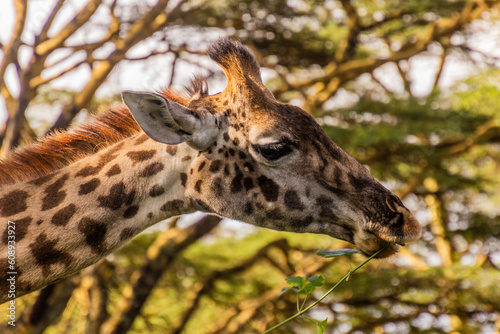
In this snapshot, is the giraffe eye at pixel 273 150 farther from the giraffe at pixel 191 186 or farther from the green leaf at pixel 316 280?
the green leaf at pixel 316 280

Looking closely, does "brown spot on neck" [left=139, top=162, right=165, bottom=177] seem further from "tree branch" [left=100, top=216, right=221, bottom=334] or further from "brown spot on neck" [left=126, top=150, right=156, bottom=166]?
"tree branch" [left=100, top=216, right=221, bottom=334]

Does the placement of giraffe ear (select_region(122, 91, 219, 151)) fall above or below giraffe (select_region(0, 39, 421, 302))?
above

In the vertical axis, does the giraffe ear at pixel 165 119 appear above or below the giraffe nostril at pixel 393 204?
above

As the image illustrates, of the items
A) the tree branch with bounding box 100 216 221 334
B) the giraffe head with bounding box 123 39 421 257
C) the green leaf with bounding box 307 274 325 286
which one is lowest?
the tree branch with bounding box 100 216 221 334

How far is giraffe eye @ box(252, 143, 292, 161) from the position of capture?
371 centimetres

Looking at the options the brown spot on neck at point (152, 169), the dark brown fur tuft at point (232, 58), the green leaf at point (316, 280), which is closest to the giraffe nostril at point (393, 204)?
the green leaf at point (316, 280)

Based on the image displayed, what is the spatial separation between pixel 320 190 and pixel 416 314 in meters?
11.0

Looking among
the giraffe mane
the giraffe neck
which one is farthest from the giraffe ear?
the giraffe mane

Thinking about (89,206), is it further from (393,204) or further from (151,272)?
(151,272)

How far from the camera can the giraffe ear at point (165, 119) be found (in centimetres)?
345

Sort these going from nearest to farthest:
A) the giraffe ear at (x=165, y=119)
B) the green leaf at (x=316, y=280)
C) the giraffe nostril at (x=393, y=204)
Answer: the green leaf at (x=316, y=280), the giraffe ear at (x=165, y=119), the giraffe nostril at (x=393, y=204)

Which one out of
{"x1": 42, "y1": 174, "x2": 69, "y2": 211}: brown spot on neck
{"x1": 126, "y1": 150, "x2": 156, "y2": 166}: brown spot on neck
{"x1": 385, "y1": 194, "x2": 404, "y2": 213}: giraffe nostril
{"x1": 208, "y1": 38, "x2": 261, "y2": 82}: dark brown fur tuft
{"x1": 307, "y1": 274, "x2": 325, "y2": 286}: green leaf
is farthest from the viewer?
{"x1": 208, "y1": 38, "x2": 261, "y2": 82}: dark brown fur tuft

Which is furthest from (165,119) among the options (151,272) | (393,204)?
(151,272)

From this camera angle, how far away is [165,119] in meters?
3.55
